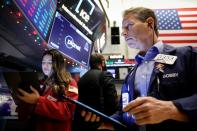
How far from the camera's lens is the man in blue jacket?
98cm

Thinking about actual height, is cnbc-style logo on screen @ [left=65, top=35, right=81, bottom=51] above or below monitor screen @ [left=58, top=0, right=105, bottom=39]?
below

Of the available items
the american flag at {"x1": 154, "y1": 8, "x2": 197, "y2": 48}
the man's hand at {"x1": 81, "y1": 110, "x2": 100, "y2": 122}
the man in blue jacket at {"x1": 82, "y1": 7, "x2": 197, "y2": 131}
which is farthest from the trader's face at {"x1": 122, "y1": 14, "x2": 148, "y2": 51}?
the american flag at {"x1": 154, "y1": 8, "x2": 197, "y2": 48}

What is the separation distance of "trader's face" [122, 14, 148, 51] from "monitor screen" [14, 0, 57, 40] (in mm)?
711

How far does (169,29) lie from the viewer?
7387mm

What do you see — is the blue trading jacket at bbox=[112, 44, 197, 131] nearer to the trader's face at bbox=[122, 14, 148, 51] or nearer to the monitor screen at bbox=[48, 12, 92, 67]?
the trader's face at bbox=[122, 14, 148, 51]

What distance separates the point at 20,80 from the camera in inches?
56.7

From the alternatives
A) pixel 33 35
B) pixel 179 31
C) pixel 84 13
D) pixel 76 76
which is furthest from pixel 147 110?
pixel 179 31

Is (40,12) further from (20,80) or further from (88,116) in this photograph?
(88,116)

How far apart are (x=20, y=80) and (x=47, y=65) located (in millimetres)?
656

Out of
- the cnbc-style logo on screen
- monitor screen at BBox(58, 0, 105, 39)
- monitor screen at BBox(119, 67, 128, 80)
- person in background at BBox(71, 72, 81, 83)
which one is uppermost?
monitor screen at BBox(58, 0, 105, 39)

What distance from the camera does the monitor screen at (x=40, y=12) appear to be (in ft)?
5.87

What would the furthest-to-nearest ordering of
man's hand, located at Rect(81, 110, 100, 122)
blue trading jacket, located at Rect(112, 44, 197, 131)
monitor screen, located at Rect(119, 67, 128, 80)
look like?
monitor screen, located at Rect(119, 67, 128, 80), man's hand, located at Rect(81, 110, 100, 122), blue trading jacket, located at Rect(112, 44, 197, 131)

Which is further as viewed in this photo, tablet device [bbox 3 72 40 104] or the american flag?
the american flag

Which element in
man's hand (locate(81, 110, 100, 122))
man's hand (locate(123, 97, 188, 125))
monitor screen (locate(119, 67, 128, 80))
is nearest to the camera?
man's hand (locate(123, 97, 188, 125))
